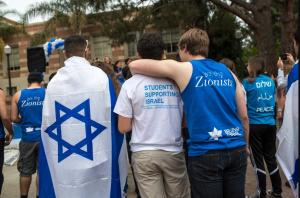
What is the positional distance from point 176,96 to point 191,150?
0.48 m

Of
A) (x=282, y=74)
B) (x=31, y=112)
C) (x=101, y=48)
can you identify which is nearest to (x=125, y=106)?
(x=31, y=112)

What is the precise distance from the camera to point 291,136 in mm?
3188

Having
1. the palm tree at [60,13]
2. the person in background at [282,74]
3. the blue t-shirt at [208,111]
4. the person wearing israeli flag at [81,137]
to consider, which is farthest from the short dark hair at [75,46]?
the palm tree at [60,13]

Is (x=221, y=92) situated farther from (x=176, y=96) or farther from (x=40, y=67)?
(x=40, y=67)

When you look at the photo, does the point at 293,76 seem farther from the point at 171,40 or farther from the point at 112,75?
the point at 171,40

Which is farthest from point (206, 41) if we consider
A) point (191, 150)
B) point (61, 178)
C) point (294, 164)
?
point (61, 178)

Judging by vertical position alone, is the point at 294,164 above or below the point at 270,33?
below

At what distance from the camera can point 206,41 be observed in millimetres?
3518

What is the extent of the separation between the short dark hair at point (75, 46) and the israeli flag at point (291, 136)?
177 centimetres

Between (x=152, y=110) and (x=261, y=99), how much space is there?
8.11 feet

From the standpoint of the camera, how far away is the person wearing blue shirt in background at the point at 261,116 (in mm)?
5637

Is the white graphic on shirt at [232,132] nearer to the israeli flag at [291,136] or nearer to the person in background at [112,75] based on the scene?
the israeli flag at [291,136]

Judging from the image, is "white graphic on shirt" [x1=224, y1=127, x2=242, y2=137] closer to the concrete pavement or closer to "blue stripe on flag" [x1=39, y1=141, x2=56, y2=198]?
"blue stripe on flag" [x1=39, y1=141, x2=56, y2=198]

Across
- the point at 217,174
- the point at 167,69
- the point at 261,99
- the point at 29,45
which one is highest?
the point at 29,45
